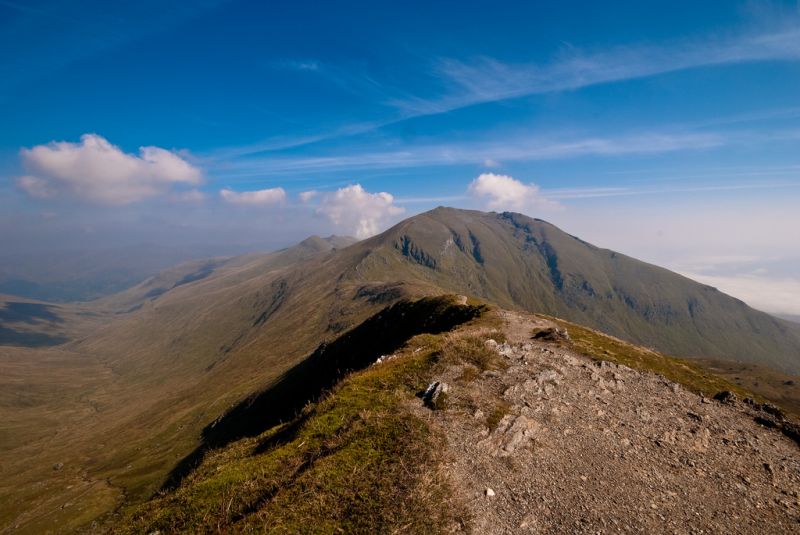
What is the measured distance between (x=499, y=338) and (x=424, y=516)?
2109cm

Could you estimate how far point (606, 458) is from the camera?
18562 millimetres

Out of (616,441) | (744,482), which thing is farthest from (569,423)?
(744,482)

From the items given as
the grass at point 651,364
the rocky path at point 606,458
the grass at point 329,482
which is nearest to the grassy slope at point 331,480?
the grass at point 329,482

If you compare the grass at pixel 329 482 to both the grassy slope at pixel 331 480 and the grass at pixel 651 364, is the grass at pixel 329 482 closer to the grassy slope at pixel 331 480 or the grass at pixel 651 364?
the grassy slope at pixel 331 480

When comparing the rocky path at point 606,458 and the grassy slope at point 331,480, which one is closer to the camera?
the grassy slope at point 331,480

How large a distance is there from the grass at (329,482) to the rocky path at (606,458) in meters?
1.67

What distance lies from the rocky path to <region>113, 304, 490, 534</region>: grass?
1669 millimetres

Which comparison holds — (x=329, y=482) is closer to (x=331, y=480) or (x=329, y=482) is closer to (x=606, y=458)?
(x=331, y=480)

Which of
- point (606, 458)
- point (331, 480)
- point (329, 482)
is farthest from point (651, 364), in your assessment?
point (329, 482)

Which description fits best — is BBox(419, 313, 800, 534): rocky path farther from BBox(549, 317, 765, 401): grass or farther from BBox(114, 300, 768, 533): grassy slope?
BBox(549, 317, 765, 401): grass

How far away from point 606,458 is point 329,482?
13.8m

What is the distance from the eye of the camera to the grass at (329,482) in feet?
43.3

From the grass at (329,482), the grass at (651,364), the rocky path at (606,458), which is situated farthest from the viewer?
the grass at (651,364)

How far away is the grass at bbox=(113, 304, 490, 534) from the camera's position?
1321 cm
